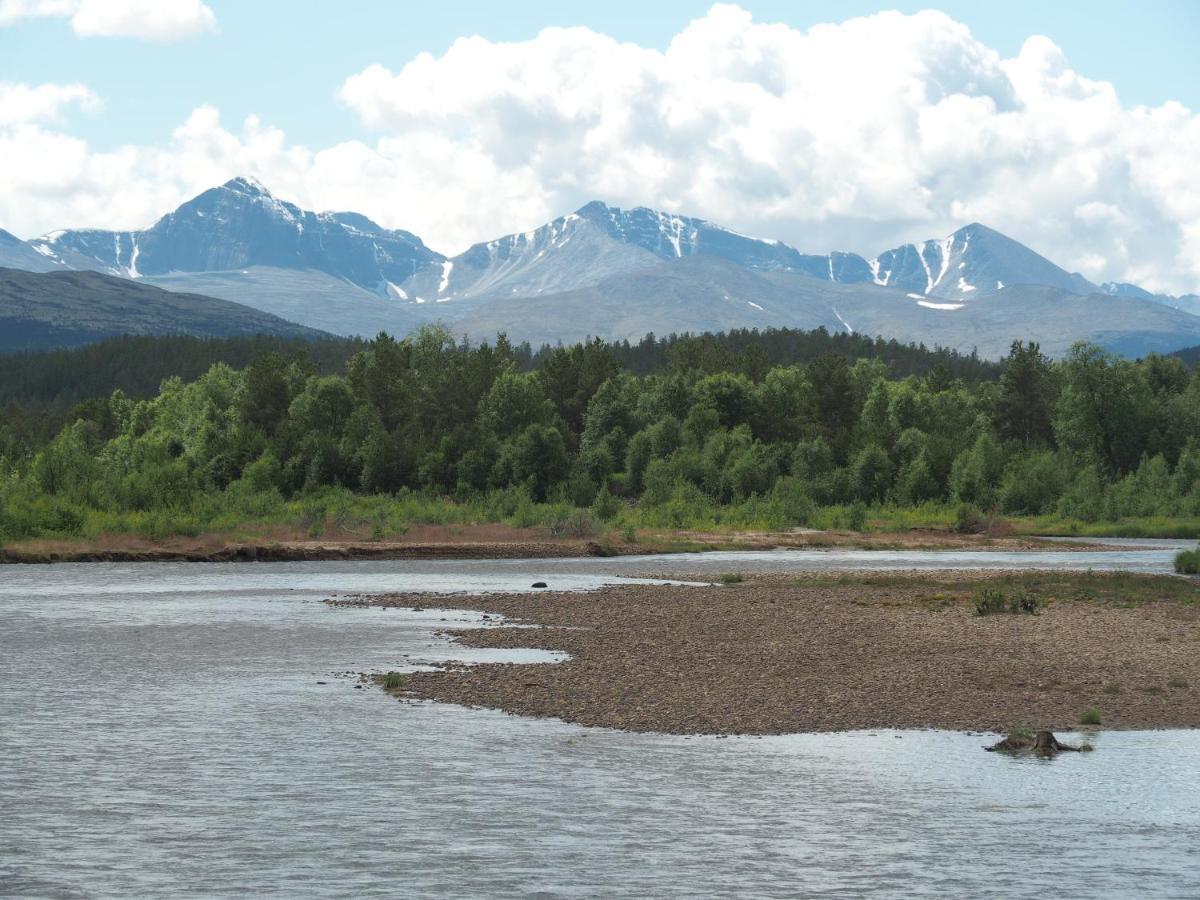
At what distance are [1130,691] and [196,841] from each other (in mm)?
22782

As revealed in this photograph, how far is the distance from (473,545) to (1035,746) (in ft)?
253

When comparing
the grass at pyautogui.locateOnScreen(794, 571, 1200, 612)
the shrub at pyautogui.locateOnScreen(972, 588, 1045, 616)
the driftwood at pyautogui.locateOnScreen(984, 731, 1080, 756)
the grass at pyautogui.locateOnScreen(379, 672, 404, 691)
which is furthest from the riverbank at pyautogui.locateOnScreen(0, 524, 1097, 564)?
the driftwood at pyautogui.locateOnScreen(984, 731, 1080, 756)

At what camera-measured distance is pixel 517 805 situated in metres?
23.7

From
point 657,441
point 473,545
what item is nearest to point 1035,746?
point 473,545

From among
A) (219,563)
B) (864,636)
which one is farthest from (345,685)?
(219,563)

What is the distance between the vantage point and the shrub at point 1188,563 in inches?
2921

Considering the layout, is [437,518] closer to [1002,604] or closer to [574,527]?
[574,527]

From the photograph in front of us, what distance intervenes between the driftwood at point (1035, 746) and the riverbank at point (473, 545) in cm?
7268

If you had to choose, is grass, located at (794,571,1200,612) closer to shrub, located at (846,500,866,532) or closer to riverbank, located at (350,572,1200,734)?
riverbank, located at (350,572,1200,734)

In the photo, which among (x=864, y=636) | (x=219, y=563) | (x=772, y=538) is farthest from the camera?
(x=772, y=538)

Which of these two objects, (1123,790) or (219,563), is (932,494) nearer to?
(219,563)

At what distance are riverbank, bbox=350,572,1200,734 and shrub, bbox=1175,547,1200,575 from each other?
15.8 metres

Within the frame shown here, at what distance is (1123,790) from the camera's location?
80.7ft

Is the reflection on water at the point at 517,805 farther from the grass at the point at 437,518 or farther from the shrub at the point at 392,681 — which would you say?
the grass at the point at 437,518
